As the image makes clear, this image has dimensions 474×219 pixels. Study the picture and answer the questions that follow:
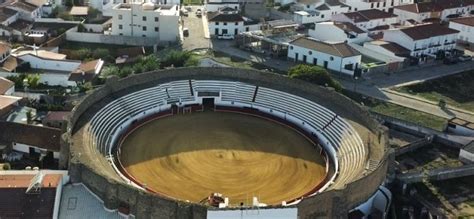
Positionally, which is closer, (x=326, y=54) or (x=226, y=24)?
(x=326, y=54)

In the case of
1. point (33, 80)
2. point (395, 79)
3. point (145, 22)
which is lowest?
point (395, 79)

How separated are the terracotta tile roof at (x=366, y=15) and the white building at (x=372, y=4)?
469 centimetres

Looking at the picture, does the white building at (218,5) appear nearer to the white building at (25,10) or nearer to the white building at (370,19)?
the white building at (370,19)

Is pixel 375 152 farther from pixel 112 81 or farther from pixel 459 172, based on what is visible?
pixel 112 81

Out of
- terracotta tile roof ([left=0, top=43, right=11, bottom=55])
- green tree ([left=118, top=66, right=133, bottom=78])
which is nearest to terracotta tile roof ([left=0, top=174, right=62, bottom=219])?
green tree ([left=118, top=66, right=133, bottom=78])

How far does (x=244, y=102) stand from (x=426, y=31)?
1126 inches

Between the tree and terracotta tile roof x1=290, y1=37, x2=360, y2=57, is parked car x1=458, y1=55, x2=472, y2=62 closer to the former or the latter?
terracotta tile roof x1=290, y1=37, x2=360, y2=57

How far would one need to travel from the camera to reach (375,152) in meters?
37.2

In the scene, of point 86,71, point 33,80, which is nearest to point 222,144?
point 86,71

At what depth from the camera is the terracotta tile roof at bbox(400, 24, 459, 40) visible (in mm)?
64000

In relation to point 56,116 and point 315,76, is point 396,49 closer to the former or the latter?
point 315,76

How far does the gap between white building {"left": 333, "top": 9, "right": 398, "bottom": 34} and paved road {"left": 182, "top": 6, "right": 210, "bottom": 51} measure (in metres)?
16.8

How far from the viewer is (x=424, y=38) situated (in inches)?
2525

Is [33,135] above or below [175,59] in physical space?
below
